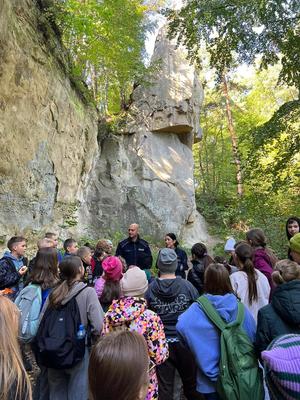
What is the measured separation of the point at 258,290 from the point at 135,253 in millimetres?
3550

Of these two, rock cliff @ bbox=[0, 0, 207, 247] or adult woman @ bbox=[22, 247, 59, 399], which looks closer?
adult woman @ bbox=[22, 247, 59, 399]

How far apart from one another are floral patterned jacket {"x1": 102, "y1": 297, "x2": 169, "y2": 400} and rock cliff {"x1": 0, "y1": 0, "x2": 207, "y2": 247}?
657 centimetres

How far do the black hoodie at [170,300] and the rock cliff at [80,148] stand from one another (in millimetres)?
6200

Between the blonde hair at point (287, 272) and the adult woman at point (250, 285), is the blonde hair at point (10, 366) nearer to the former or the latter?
the blonde hair at point (287, 272)

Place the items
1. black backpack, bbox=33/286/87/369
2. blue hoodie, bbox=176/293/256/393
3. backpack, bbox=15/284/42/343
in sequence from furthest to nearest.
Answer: backpack, bbox=15/284/42/343 → black backpack, bbox=33/286/87/369 → blue hoodie, bbox=176/293/256/393

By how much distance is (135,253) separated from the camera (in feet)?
23.0

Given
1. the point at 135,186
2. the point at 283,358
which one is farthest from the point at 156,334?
the point at 135,186

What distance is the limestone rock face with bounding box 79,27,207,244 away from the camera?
16828 mm

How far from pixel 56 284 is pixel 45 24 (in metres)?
9.06

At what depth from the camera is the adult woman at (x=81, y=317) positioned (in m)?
3.29

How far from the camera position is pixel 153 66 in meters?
16.8

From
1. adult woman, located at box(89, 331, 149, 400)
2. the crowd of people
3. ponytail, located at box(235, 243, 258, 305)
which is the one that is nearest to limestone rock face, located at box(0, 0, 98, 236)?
the crowd of people

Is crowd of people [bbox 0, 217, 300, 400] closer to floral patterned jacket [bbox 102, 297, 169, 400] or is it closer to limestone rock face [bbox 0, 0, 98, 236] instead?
floral patterned jacket [bbox 102, 297, 169, 400]

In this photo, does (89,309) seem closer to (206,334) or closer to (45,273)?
(45,273)
